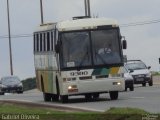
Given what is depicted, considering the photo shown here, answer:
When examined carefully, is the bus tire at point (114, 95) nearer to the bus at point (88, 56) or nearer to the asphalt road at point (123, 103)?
the asphalt road at point (123, 103)

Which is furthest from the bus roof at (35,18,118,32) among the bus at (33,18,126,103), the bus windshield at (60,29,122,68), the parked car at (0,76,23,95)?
the parked car at (0,76,23,95)

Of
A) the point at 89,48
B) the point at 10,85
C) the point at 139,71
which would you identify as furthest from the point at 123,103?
the point at 10,85

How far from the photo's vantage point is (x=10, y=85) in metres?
62.3

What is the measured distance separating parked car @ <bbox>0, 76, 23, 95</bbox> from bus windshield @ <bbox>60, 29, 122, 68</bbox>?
30.9 meters

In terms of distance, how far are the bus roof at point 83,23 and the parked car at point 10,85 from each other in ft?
100

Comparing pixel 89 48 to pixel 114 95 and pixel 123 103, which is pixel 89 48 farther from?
pixel 123 103

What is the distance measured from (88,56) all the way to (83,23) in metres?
1.40

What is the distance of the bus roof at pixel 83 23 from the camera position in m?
31.6

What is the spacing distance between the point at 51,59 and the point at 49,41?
0.88m

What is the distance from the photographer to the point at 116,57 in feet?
104

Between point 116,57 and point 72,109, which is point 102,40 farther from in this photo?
point 72,109

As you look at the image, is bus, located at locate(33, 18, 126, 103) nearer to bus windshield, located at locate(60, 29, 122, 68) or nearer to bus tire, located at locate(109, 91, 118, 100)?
bus windshield, located at locate(60, 29, 122, 68)

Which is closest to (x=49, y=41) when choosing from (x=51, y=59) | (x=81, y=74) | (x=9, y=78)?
(x=51, y=59)

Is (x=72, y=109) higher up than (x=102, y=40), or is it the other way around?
(x=102, y=40)
